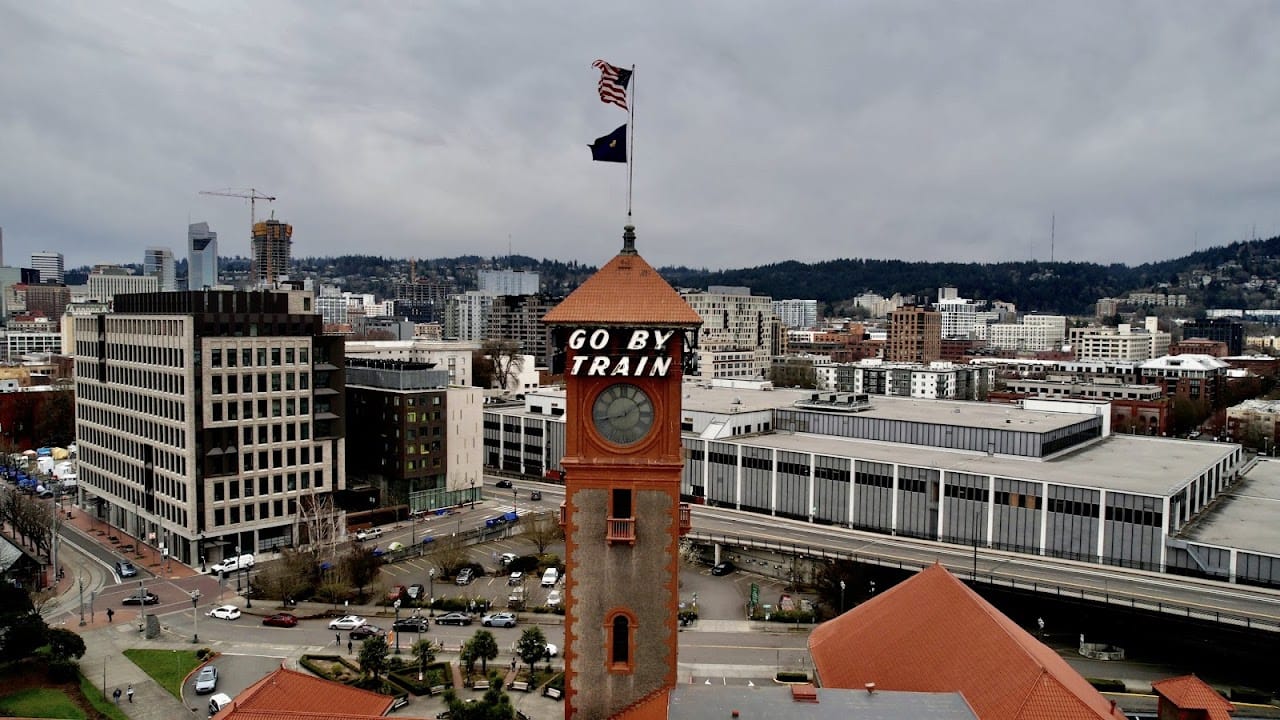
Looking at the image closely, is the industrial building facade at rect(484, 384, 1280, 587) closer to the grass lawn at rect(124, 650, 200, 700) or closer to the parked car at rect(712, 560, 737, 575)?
the parked car at rect(712, 560, 737, 575)

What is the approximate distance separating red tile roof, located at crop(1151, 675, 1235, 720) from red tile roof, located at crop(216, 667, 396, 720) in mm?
28600

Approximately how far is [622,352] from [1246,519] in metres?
64.9

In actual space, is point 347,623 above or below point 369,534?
below

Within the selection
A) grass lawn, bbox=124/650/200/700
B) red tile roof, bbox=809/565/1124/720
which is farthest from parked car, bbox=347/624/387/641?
red tile roof, bbox=809/565/1124/720

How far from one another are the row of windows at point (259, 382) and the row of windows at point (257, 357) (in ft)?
2.76

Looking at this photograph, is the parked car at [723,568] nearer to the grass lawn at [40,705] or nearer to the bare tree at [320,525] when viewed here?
the bare tree at [320,525]

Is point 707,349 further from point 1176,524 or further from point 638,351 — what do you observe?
point 638,351

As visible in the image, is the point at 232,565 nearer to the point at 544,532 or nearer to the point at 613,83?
the point at 544,532

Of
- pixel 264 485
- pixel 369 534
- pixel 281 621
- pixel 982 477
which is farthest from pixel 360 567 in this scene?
pixel 982 477

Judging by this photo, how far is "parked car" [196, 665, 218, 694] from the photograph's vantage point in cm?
4756

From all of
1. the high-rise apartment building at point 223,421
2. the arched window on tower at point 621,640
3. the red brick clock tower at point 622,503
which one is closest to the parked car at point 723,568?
the high-rise apartment building at point 223,421

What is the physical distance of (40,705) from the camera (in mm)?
44875

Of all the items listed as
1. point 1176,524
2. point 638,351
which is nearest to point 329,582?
point 638,351

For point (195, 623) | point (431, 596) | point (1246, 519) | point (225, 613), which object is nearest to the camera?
point (195, 623)
